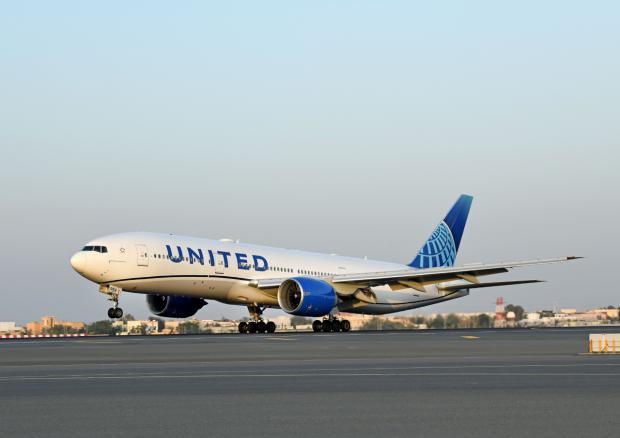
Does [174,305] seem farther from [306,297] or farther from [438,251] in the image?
[438,251]

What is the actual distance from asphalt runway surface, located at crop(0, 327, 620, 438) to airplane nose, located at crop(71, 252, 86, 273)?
24.2 m

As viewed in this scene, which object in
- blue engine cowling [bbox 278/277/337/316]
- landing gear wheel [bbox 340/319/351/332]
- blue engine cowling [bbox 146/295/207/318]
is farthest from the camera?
→ blue engine cowling [bbox 146/295/207/318]

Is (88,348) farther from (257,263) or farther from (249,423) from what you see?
(249,423)

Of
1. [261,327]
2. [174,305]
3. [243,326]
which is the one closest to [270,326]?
[261,327]

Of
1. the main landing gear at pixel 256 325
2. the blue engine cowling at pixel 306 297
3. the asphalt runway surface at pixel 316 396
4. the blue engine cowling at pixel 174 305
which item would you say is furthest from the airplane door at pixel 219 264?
the asphalt runway surface at pixel 316 396

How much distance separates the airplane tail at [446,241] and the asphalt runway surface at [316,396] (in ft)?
136

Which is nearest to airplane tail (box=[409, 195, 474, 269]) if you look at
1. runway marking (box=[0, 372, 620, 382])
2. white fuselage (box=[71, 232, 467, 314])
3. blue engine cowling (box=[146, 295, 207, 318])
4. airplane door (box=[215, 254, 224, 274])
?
white fuselage (box=[71, 232, 467, 314])

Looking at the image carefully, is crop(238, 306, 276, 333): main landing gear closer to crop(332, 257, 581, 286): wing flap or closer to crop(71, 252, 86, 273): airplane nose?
crop(332, 257, 581, 286): wing flap

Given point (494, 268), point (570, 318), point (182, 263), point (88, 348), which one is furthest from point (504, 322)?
point (88, 348)

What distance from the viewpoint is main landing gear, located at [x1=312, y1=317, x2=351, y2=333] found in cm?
5816

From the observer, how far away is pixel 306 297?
178 ft

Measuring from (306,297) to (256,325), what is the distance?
5291mm

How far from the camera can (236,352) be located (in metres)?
32.3

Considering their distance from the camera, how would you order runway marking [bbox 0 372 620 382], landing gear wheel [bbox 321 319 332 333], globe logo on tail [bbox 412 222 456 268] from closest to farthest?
runway marking [bbox 0 372 620 382] < landing gear wheel [bbox 321 319 332 333] < globe logo on tail [bbox 412 222 456 268]
